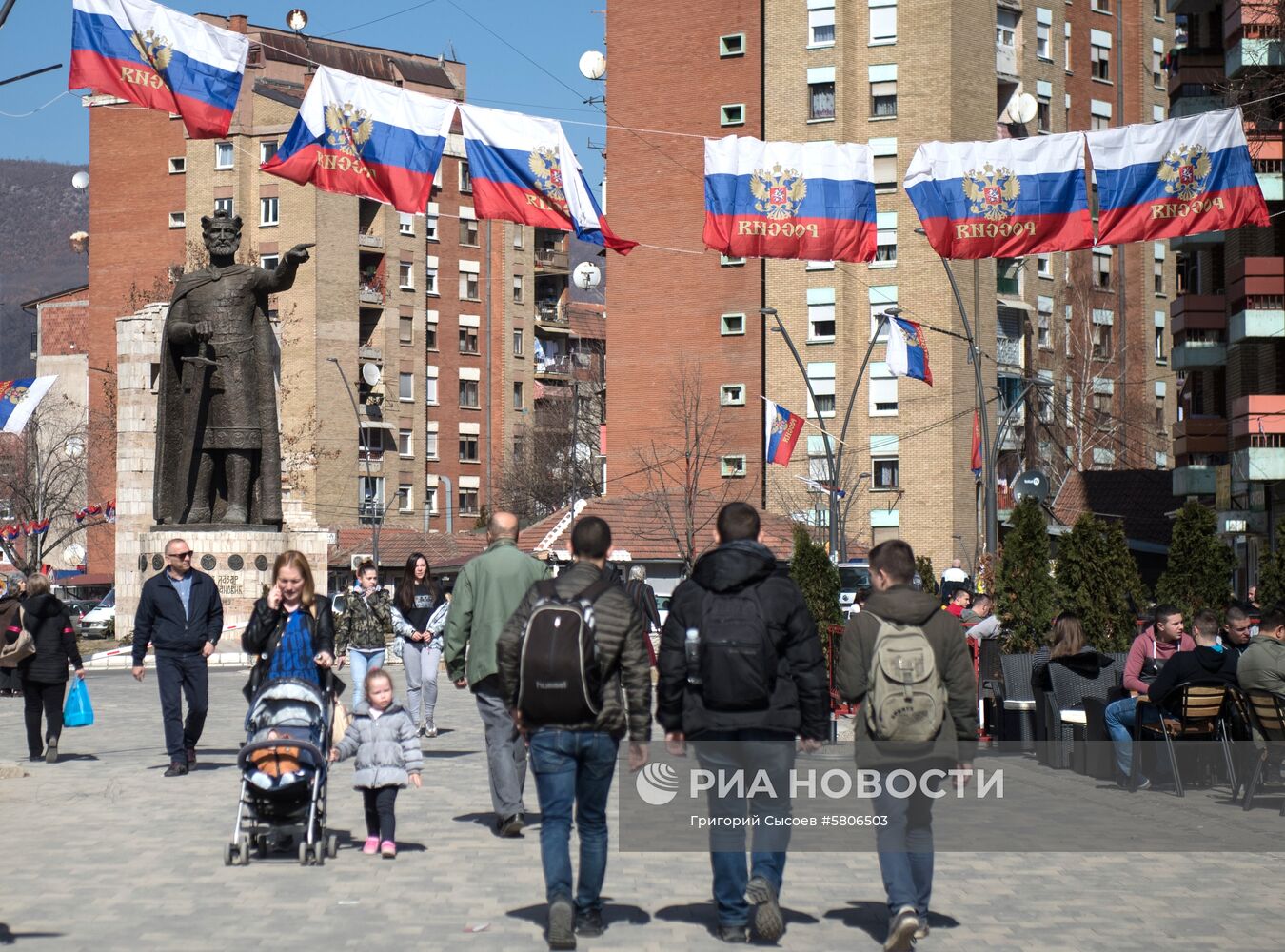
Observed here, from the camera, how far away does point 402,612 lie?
18375 mm

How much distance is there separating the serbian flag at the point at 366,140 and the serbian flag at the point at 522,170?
47cm

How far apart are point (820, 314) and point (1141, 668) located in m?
53.5

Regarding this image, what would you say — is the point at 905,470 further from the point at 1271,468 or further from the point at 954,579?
the point at 954,579

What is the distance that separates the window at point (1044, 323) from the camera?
79.5 metres

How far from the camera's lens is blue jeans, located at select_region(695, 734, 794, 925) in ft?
29.1

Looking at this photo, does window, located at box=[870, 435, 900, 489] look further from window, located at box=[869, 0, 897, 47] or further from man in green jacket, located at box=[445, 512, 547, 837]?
man in green jacket, located at box=[445, 512, 547, 837]

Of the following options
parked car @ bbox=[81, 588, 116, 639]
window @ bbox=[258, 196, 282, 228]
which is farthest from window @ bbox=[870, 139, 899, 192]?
window @ bbox=[258, 196, 282, 228]

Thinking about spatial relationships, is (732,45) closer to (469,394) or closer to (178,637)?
(469,394)

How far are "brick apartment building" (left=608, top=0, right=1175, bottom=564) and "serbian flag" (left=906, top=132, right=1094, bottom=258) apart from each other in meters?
40.2

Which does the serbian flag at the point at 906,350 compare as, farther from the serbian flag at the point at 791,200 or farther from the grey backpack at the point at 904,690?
the grey backpack at the point at 904,690

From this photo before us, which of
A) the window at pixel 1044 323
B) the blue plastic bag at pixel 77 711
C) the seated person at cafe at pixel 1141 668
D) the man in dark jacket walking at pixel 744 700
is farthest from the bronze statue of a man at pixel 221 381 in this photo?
the window at pixel 1044 323

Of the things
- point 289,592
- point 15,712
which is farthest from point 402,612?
point 15,712

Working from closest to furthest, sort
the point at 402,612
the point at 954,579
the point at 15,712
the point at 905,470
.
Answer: the point at 402,612, the point at 15,712, the point at 954,579, the point at 905,470

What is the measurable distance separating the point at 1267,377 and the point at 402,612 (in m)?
37.6
